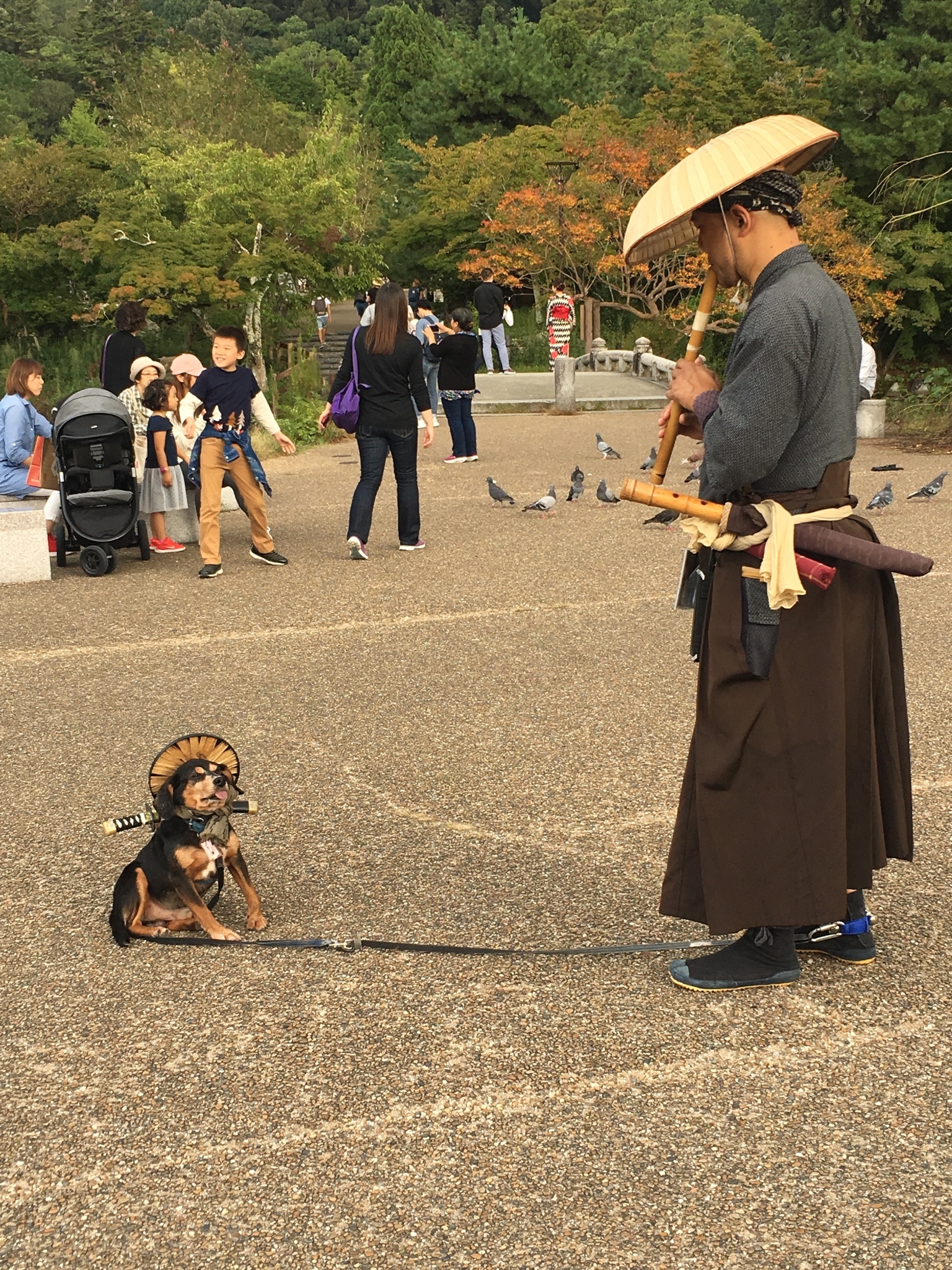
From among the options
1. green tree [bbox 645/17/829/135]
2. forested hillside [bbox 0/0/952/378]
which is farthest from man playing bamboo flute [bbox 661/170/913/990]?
green tree [bbox 645/17/829/135]

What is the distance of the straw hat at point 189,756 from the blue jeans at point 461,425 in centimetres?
1082

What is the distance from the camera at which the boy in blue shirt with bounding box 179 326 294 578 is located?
8.41m

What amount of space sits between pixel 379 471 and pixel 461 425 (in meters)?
5.84

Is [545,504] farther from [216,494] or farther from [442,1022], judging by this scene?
[442,1022]

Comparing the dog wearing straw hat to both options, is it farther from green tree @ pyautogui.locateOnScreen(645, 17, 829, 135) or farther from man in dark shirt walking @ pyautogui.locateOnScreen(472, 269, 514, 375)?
green tree @ pyautogui.locateOnScreen(645, 17, 829, 135)

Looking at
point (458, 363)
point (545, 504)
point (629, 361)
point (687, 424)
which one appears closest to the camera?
point (687, 424)

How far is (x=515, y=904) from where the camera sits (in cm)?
377

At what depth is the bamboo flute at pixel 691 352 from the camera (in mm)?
2922

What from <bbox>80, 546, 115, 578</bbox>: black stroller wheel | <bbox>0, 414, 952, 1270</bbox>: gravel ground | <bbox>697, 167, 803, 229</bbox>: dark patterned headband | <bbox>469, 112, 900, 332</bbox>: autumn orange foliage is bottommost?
<bbox>0, 414, 952, 1270</bbox>: gravel ground

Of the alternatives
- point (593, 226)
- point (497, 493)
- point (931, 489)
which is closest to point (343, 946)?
point (497, 493)

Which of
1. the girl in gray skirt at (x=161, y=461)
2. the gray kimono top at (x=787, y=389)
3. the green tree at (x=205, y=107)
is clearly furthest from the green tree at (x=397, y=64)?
the gray kimono top at (x=787, y=389)

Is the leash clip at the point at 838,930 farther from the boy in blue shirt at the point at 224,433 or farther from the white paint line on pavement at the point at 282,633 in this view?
the boy in blue shirt at the point at 224,433

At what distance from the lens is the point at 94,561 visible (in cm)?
902

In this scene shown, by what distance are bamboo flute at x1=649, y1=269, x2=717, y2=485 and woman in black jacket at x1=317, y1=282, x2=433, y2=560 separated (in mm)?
5663
